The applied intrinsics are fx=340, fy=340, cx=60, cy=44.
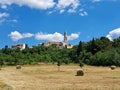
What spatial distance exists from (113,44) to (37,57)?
30924mm

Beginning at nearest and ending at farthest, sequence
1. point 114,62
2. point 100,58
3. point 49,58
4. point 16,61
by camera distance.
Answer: point 114,62
point 100,58
point 16,61
point 49,58

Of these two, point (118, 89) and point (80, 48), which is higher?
point (80, 48)

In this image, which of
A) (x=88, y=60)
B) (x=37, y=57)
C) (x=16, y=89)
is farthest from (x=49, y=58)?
(x=16, y=89)

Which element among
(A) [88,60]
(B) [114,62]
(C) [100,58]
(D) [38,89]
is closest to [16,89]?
(D) [38,89]

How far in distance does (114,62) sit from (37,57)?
5152cm

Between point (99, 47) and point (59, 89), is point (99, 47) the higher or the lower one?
the higher one

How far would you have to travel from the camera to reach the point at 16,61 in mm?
122438

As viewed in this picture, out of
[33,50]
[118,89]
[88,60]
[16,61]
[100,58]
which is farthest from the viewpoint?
[33,50]

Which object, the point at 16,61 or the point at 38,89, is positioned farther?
the point at 16,61

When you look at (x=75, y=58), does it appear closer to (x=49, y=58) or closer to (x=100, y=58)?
(x=49, y=58)

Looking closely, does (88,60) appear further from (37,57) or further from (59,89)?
(59,89)

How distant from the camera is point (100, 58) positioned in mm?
99312

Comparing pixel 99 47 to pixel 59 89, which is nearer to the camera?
pixel 59 89

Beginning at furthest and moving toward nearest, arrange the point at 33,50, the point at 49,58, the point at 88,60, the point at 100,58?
the point at 33,50 → the point at 49,58 → the point at 88,60 → the point at 100,58
